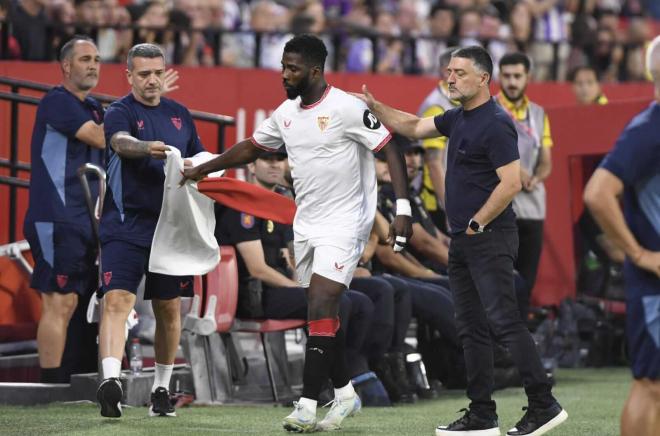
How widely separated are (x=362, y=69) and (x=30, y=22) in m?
4.29

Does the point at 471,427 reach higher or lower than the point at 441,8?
A: lower

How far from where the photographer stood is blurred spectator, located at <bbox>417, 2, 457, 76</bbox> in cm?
1612

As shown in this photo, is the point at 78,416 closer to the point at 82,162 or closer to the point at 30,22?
the point at 82,162

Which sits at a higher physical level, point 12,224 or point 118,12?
point 118,12

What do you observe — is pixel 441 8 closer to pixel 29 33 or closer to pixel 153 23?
pixel 153 23

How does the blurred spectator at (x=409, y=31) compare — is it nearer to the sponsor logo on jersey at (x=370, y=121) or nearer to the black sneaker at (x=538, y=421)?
the sponsor logo on jersey at (x=370, y=121)

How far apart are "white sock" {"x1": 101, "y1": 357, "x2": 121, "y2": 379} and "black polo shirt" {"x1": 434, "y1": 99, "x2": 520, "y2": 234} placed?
2.02 metres

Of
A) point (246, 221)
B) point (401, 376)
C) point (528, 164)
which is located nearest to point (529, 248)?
point (528, 164)

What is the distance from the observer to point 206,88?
1391 centimetres

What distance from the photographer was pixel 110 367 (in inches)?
319

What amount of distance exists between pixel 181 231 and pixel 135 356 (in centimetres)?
148

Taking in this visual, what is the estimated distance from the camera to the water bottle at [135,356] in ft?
31.3

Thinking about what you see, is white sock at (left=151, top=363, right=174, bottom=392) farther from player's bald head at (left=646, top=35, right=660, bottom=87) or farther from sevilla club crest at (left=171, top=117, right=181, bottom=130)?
player's bald head at (left=646, top=35, right=660, bottom=87)

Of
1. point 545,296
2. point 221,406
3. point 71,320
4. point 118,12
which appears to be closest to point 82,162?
point 71,320
